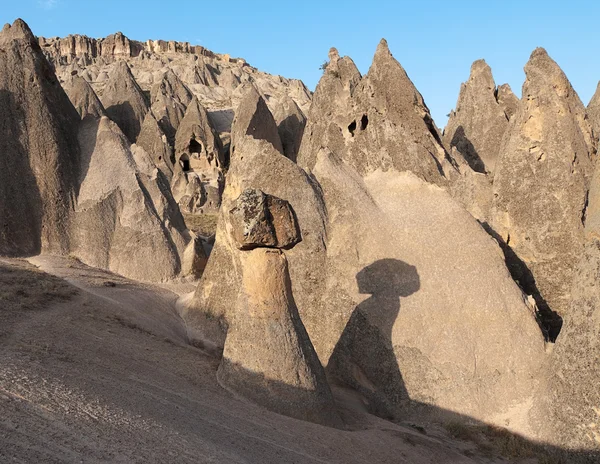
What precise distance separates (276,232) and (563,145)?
542 cm

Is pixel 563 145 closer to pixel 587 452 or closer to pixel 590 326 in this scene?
pixel 590 326

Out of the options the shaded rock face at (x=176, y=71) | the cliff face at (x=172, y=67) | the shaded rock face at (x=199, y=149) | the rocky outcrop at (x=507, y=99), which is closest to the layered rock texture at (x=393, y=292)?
the rocky outcrop at (x=507, y=99)

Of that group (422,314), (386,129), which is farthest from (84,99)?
(422,314)

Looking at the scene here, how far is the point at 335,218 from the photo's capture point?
7621 millimetres

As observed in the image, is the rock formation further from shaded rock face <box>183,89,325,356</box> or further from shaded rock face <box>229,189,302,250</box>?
shaded rock face <box>183,89,325,356</box>

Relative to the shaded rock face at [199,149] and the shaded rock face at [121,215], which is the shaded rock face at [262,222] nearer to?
the shaded rock face at [121,215]

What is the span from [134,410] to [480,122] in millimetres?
18113

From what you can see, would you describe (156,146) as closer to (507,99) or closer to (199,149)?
(199,149)

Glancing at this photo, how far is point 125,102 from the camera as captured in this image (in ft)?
103

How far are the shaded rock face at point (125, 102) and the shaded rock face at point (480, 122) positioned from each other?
1776 centimetres

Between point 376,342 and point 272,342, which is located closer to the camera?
point 272,342

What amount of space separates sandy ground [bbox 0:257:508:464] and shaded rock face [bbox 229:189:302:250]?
4.90ft

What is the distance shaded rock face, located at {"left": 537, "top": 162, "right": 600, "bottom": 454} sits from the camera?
5.18m

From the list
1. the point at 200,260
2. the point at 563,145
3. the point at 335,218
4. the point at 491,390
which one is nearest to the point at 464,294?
the point at 491,390
